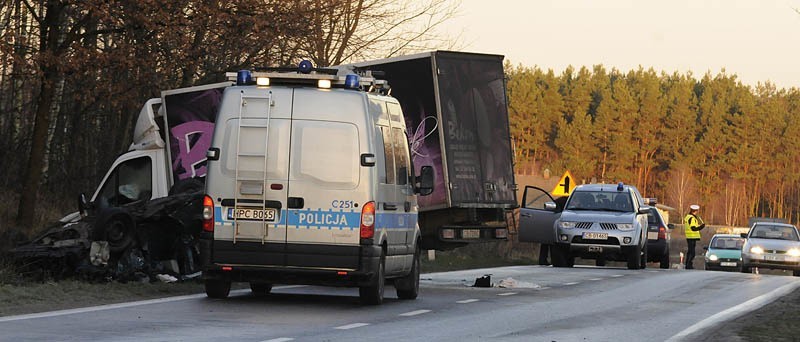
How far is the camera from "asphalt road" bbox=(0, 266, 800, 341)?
40.5 feet

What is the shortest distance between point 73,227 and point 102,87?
6.21 m

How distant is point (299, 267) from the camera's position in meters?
15.4

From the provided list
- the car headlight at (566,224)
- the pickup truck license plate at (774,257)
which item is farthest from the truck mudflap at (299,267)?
the pickup truck license plate at (774,257)

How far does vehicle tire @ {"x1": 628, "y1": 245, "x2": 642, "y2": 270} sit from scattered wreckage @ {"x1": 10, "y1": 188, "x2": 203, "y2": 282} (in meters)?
12.9

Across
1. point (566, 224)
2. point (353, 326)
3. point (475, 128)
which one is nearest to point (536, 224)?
point (566, 224)

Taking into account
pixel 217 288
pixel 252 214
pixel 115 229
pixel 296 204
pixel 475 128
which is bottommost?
pixel 217 288

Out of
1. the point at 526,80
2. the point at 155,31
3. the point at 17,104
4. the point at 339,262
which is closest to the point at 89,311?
the point at 339,262

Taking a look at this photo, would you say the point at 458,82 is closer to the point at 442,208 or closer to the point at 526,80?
the point at 442,208

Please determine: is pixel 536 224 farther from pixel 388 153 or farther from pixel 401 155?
pixel 388 153

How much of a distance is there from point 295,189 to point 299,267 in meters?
0.87

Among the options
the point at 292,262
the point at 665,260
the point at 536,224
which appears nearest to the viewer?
the point at 292,262

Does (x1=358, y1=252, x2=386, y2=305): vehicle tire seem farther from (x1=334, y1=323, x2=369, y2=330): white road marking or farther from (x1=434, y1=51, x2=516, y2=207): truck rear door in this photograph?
(x1=434, y1=51, x2=516, y2=207): truck rear door

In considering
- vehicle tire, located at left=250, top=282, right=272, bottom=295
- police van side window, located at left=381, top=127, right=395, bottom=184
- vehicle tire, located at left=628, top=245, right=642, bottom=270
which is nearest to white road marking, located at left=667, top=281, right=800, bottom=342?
police van side window, located at left=381, top=127, right=395, bottom=184

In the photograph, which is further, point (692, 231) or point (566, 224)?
point (692, 231)
